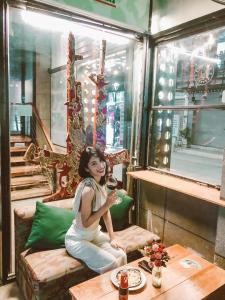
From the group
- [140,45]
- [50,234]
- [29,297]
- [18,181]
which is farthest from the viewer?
[18,181]

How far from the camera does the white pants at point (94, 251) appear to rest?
245 centimetres

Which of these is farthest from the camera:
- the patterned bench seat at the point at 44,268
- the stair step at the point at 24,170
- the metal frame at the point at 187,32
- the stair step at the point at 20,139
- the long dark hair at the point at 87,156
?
the stair step at the point at 20,139

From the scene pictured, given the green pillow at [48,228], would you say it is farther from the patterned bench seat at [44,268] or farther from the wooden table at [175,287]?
the wooden table at [175,287]

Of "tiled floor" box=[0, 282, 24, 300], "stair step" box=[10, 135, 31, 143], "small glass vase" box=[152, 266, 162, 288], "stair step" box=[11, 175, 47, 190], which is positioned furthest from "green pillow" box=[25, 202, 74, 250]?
"stair step" box=[10, 135, 31, 143]

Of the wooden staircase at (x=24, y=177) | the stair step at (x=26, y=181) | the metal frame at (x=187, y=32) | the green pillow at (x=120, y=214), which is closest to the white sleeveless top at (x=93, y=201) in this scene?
the green pillow at (x=120, y=214)

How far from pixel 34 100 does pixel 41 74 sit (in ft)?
2.71

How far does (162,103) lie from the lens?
3.95m

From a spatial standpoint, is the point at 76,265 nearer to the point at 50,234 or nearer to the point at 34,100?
the point at 50,234

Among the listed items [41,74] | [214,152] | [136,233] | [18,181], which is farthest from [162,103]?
[214,152]

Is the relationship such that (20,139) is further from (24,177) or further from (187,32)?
(187,32)

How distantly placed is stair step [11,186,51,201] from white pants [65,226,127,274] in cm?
354

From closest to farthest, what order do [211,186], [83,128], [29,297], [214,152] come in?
[29,297], [211,186], [83,128], [214,152]

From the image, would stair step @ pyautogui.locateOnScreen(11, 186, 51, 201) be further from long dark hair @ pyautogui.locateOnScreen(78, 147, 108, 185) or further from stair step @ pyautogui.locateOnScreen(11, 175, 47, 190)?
long dark hair @ pyautogui.locateOnScreen(78, 147, 108, 185)

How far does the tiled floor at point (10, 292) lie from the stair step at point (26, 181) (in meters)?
3.61
